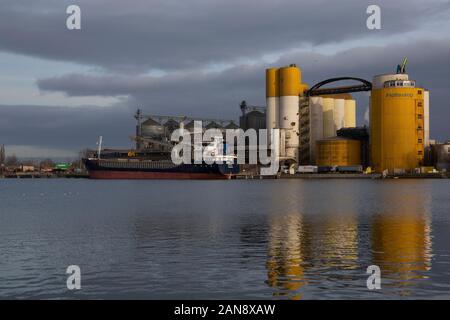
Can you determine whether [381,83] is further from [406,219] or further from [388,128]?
[406,219]

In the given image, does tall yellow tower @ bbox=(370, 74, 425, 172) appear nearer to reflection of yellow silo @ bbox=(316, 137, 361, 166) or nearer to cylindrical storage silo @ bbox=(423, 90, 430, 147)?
cylindrical storage silo @ bbox=(423, 90, 430, 147)

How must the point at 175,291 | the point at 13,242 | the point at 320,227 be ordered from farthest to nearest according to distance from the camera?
1. the point at 320,227
2. the point at 13,242
3. the point at 175,291

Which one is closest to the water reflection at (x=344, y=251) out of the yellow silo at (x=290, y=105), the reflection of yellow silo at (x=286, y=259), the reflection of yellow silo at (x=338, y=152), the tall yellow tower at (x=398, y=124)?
the reflection of yellow silo at (x=286, y=259)

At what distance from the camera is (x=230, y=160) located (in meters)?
192

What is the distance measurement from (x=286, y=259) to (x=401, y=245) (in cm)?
808

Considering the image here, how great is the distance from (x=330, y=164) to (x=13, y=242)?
526 feet

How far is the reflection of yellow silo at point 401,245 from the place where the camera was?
25.6 metres

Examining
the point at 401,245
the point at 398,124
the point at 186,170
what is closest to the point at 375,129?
the point at 398,124

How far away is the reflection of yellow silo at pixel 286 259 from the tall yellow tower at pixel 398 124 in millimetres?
138087

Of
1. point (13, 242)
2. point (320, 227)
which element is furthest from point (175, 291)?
point (320, 227)

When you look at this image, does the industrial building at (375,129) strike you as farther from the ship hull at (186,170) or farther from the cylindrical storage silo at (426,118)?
the ship hull at (186,170)

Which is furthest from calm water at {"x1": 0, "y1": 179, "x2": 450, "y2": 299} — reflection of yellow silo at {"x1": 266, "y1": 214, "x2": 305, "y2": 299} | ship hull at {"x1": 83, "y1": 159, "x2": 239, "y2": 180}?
ship hull at {"x1": 83, "y1": 159, "x2": 239, "y2": 180}

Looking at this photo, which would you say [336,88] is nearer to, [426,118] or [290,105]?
[290,105]

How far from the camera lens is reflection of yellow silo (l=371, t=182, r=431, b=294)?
25562mm
